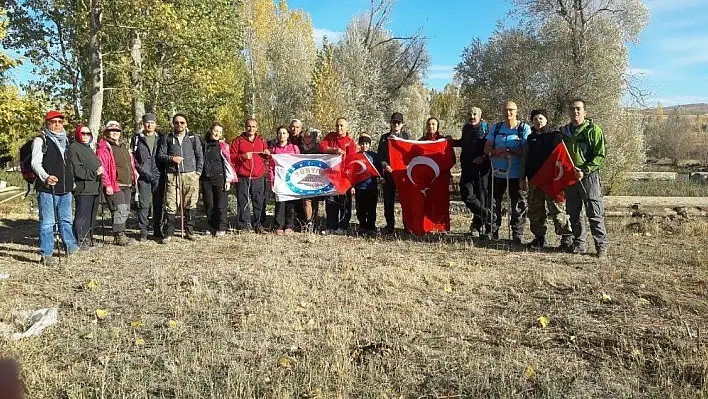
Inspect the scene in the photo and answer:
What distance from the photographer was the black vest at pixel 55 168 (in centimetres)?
808

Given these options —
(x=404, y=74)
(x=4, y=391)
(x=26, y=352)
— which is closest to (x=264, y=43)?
(x=404, y=74)

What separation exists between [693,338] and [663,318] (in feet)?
2.01

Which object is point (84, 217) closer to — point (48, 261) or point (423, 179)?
point (48, 261)

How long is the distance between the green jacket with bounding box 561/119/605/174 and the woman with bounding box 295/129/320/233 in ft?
16.0

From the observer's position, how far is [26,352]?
4.68m

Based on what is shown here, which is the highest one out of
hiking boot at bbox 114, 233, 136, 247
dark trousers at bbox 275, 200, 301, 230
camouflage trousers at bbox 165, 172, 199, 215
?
camouflage trousers at bbox 165, 172, 199, 215

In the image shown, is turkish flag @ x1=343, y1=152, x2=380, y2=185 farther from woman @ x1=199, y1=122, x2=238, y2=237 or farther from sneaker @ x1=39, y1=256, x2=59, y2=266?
sneaker @ x1=39, y1=256, x2=59, y2=266

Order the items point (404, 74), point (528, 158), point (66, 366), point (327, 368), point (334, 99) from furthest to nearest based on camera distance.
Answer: point (404, 74) → point (334, 99) → point (528, 158) → point (66, 366) → point (327, 368)

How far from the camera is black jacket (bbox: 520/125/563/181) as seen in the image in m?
8.61

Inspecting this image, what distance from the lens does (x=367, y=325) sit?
523 centimetres

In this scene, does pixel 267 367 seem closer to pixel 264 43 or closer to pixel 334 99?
pixel 334 99

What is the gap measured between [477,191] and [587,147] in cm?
219

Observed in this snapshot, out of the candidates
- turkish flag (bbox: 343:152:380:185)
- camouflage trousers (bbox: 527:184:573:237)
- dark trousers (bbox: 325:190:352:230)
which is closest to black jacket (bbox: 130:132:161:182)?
dark trousers (bbox: 325:190:352:230)

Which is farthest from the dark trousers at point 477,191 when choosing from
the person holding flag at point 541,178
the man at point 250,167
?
the man at point 250,167
